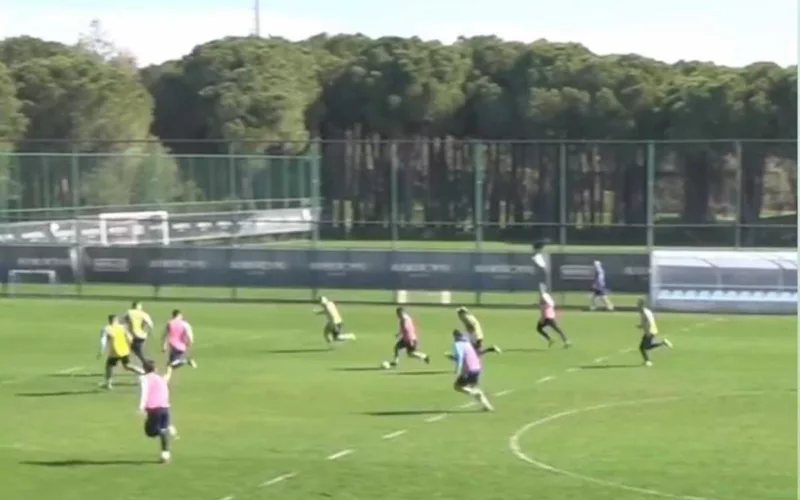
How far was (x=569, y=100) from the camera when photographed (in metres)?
115

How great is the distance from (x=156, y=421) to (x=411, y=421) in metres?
6.27

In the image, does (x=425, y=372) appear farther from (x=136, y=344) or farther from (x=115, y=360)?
(x=115, y=360)

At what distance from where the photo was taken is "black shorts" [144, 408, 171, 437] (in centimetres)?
2502

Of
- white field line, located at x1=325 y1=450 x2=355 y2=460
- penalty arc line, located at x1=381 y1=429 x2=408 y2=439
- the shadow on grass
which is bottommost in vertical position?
the shadow on grass

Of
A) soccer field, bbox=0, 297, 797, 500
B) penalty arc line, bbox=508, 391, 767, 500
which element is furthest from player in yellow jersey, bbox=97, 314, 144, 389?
penalty arc line, bbox=508, 391, 767, 500

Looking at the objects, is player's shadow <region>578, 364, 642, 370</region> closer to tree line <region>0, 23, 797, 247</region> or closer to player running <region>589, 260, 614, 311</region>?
player running <region>589, 260, 614, 311</region>

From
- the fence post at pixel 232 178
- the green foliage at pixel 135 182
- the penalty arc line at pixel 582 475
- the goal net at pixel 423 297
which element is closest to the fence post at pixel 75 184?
the green foliage at pixel 135 182

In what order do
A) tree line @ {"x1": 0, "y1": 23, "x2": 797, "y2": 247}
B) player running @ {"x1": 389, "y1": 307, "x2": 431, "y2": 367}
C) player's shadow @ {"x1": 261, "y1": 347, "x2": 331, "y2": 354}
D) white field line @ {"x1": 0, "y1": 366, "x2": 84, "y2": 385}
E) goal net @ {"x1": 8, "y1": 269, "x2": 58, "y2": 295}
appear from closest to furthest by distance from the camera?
1. white field line @ {"x1": 0, "y1": 366, "x2": 84, "y2": 385}
2. player running @ {"x1": 389, "y1": 307, "x2": 431, "y2": 367}
3. player's shadow @ {"x1": 261, "y1": 347, "x2": 331, "y2": 354}
4. goal net @ {"x1": 8, "y1": 269, "x2": 58, "y2": 295}
5. tree line @ {"x1": 0, "y1": 23, "x2": 797, "y2": 247}

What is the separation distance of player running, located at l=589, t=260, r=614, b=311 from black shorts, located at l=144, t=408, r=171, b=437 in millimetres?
30789

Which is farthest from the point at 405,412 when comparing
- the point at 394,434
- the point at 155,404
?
the point at 155,404

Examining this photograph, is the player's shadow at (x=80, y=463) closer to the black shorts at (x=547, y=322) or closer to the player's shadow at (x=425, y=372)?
the player's shadow at (x=425, y=372)

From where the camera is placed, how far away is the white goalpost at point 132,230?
67.8 metres

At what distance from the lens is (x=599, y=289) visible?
5459 centimetres

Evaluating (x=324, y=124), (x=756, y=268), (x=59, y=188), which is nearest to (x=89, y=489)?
(x=756, y=268)
